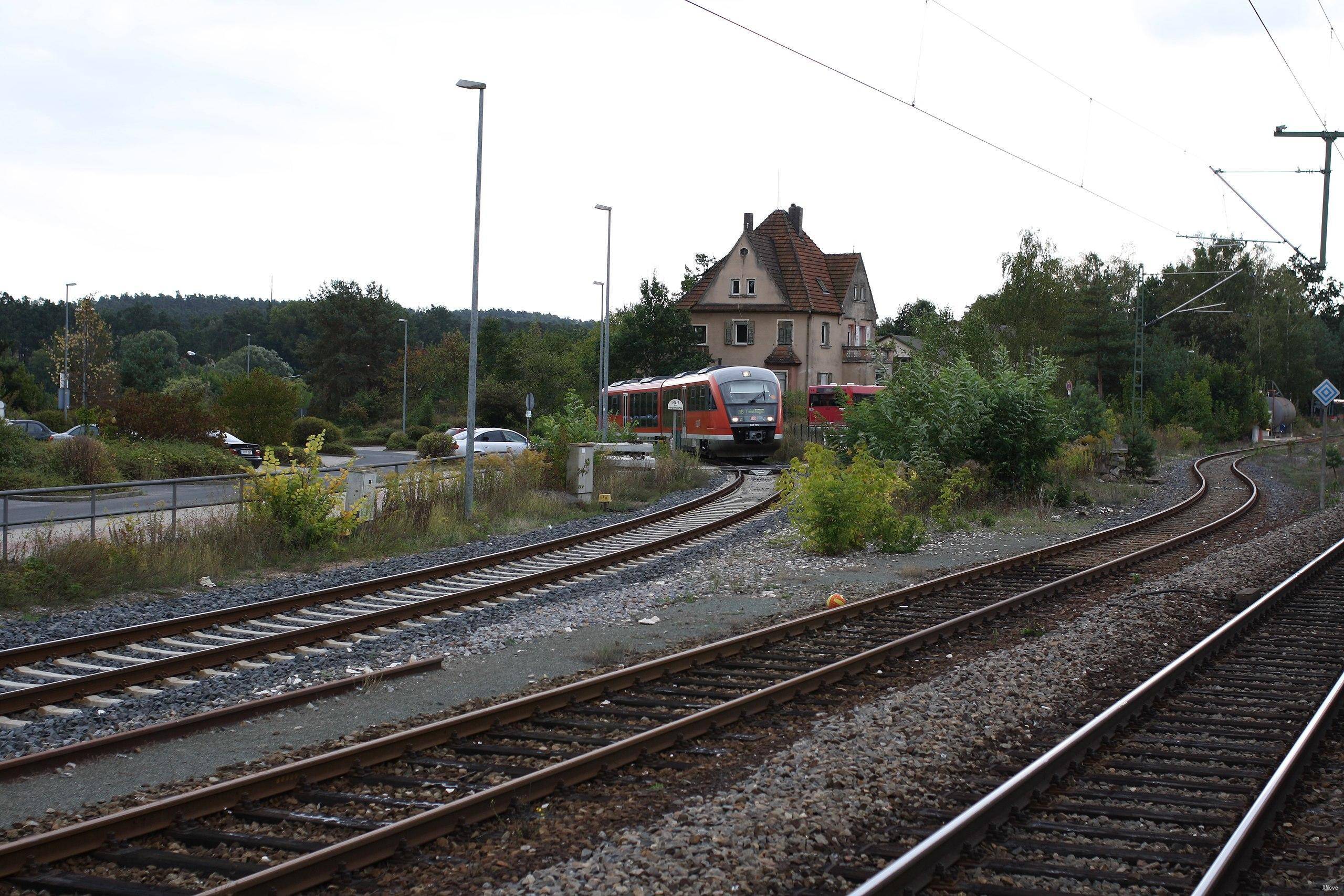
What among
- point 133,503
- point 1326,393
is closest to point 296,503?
point 133,503

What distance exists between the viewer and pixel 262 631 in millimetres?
10891

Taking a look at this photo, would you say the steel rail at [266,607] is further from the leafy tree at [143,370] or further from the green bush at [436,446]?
the leafy tree at [143,370]

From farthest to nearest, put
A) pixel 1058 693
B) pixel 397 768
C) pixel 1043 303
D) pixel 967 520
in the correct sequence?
pixel 1043 303 → pixel 967 520 → pixel 1058 693 → pixel 397 768

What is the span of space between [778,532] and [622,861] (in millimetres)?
14830

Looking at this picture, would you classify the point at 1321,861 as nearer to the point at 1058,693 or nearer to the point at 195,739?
the point at 1058,693

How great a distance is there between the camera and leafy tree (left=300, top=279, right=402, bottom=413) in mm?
87188

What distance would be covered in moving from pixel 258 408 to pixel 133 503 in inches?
592

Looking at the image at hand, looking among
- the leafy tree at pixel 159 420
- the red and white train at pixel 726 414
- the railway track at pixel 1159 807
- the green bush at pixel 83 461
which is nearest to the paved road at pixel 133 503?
the green bush at pixel 83 461

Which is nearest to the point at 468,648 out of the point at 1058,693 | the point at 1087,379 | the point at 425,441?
the point at 1058,693

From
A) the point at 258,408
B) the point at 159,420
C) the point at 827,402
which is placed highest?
the point at 827,402

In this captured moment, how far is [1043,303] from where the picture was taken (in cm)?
6494

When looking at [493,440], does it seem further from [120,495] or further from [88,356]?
[88,356]

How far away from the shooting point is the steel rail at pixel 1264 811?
16.5ft

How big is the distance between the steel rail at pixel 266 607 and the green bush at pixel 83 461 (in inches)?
490
